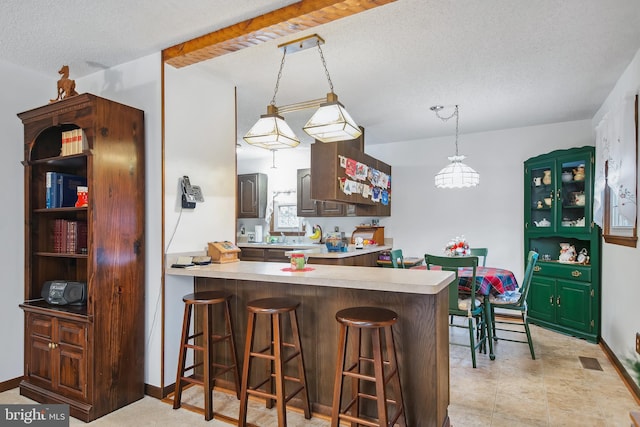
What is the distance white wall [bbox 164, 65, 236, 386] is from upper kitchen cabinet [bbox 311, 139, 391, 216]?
111 cm

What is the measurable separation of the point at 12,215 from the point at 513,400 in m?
4.07

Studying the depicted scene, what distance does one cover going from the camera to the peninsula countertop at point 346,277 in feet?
6.61

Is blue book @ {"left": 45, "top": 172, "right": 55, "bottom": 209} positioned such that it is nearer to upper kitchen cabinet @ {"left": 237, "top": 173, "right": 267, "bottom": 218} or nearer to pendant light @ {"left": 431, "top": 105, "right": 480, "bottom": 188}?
pendant light @ {"left": 431, "top": 105, "right": 480, "bottom": 188}

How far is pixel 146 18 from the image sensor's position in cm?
234

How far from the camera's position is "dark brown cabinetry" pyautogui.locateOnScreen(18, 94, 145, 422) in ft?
8.11

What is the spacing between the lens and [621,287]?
317 cm

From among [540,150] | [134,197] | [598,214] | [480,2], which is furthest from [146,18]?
[540,150]

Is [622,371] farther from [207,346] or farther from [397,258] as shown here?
[207,346]

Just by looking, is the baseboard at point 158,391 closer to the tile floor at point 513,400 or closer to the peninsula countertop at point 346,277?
the tile floor at point 513,400

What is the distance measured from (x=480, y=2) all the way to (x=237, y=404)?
9.87 ft

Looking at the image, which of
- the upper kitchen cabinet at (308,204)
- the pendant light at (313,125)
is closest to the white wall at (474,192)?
the upper kitchen cabinet at (308,204)

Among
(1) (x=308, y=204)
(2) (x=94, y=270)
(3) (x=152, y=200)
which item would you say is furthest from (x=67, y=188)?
(1) (x=308, y=204)

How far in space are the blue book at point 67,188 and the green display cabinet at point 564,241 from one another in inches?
192

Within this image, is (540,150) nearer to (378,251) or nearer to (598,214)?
(598,214)
